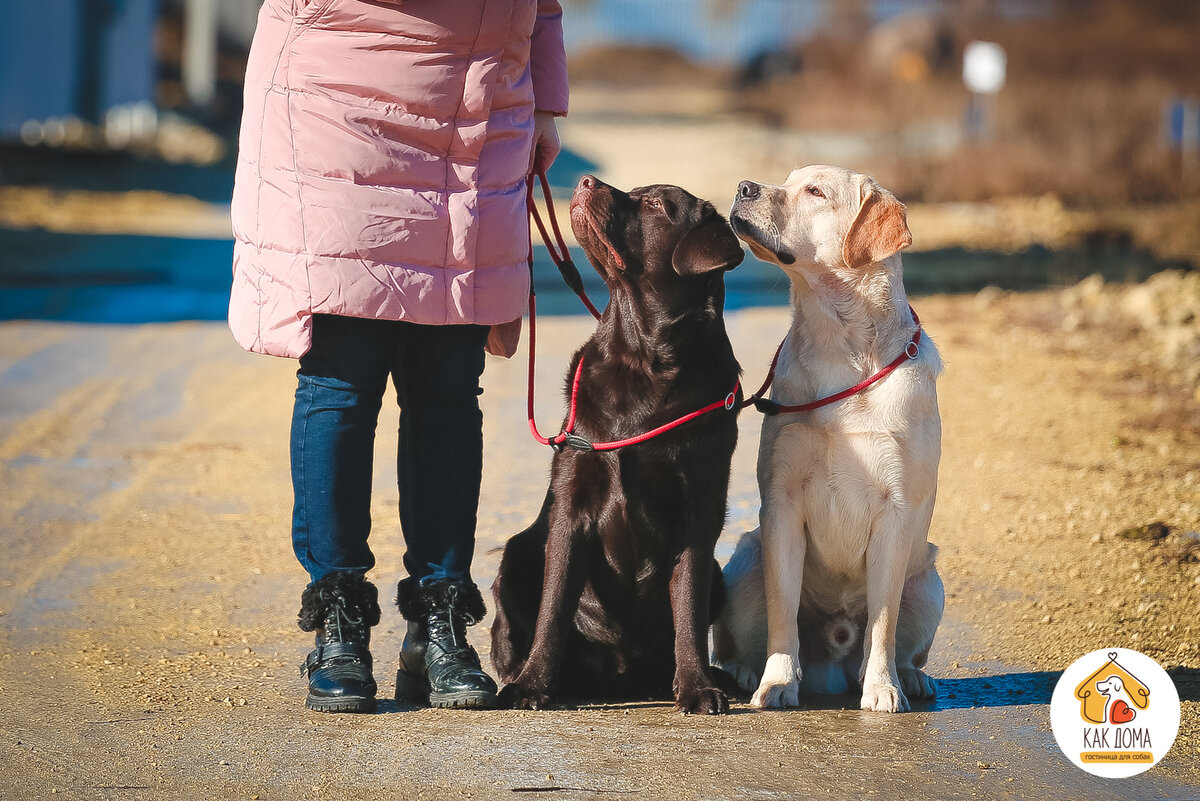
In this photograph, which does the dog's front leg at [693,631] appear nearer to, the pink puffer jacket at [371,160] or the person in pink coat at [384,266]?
the person in pink coat at [384,266]

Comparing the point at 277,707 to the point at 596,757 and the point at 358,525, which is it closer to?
the point at 358,525

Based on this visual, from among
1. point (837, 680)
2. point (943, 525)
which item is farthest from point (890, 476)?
point (943, 525)

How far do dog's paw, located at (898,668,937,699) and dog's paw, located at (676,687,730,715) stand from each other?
52 cm

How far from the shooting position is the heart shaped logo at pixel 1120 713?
118 inches

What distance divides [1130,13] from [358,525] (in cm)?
3680

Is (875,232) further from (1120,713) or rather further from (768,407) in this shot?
(1120,713)

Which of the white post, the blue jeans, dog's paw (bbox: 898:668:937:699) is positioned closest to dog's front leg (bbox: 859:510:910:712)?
dog's paw (bbox: 898:668:937:699)

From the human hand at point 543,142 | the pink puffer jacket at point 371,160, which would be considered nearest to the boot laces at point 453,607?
the pink puffer jacket at point 371,160

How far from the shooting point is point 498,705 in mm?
3184

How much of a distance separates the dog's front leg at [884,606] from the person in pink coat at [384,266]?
0.94 metres

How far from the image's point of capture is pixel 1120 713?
3.03 m

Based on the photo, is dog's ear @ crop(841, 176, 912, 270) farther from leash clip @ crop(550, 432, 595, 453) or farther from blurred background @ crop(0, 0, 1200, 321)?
blurred background @ crop(0, 0, 1200, 321)

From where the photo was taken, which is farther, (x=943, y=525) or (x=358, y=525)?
(x=943, y=525)

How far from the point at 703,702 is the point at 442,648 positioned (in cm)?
64
